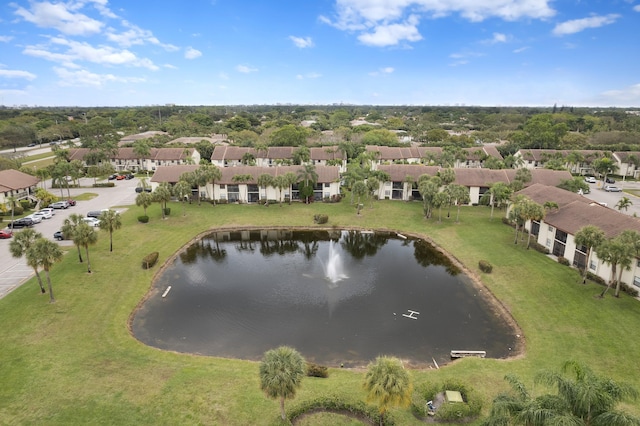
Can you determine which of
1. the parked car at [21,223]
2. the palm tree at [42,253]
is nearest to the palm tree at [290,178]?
the palm tree at [42,253]

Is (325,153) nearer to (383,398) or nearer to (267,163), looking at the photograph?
(267,163)

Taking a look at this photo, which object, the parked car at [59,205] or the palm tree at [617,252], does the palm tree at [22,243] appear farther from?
the palm tree at [617,252]

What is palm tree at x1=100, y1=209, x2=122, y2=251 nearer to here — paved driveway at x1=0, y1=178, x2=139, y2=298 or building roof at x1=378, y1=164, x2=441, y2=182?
paved driveway at x1=0, y1=178, x2=139, y2=298

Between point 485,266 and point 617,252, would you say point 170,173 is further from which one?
point 617,252

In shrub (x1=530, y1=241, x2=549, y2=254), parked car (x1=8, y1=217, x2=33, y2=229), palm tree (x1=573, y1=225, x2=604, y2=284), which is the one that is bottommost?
shrub (x1=530, y1=241, x2=549, y2=254)

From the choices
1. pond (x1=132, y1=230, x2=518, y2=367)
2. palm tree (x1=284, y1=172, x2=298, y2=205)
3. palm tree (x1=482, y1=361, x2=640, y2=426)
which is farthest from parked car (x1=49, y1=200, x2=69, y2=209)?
palm tree (x1=482, y1=361, x2=640, y2=426)

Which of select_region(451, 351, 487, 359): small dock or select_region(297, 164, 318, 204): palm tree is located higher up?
select_region(297, 164, 318, 204): palm tree

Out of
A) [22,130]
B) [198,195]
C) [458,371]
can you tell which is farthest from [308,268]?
[22,130]
